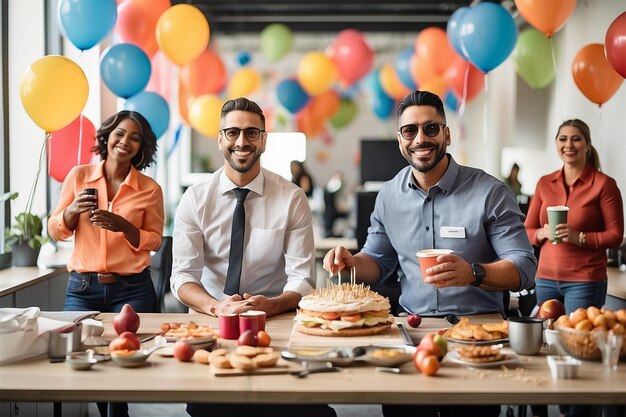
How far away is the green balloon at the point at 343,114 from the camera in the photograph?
1340 cm

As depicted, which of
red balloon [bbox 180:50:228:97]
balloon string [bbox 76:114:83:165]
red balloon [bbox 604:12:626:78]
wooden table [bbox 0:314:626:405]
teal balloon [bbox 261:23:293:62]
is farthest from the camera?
teal balloon [bbox 261:23:293:62]

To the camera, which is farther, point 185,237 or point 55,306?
point 55,306

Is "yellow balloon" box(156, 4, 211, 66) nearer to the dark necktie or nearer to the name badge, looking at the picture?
the dark necktie

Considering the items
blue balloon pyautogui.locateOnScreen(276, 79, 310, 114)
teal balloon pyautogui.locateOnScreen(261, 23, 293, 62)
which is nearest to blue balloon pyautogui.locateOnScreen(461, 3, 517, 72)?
teal balloon pyautogui.locateOnScreen(261, 23, 293, 62)

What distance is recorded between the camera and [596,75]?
479cm

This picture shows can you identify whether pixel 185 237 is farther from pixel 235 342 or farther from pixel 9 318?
pixel 9 318

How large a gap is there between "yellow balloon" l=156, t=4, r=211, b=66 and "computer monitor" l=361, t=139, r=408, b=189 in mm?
2445

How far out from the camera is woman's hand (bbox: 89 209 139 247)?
3240 millimetres

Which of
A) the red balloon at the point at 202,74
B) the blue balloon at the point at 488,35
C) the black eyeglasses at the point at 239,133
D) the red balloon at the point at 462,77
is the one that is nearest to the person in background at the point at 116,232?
the black eyeglasses at the point at 239,133

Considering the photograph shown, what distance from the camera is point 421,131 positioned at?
278 centimetres

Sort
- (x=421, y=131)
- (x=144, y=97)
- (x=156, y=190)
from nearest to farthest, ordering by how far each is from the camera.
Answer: (x=421, y=131), (x=156, y=190), (x=144, y=97)

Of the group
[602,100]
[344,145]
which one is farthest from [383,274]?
[344,145]

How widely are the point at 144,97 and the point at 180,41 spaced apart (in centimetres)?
55

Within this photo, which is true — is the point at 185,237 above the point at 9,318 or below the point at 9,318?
above
